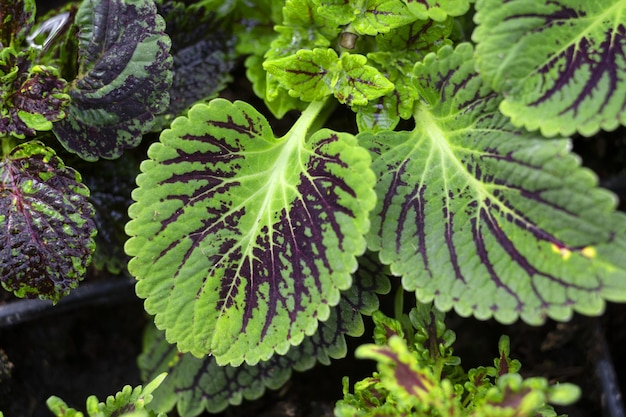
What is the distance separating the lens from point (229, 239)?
998 millimetres

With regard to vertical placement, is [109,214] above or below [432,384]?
below

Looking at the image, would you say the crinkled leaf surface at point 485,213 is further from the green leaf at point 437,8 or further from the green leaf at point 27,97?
the green leaf at point 27,97

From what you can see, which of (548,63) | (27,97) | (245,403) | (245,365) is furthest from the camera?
(245,403)

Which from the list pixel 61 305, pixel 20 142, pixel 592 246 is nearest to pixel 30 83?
pixel 20 142

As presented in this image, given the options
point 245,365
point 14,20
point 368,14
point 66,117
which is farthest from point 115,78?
point 245,365

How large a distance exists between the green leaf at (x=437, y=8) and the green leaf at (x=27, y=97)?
555 mm

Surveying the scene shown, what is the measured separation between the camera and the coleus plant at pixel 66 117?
100 centimetres

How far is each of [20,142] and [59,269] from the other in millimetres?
285

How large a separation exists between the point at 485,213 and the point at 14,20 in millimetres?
829

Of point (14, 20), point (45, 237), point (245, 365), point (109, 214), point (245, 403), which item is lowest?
point (245, 403)

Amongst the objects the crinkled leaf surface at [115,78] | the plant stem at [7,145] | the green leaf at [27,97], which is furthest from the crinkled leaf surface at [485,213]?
the plant stem at [7,145]

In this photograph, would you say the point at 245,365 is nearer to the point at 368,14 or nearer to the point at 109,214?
the point at 109,214

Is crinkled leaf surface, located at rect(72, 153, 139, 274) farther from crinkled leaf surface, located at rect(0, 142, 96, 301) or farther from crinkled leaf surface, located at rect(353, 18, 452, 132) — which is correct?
crinkled leaf surface, located at rect(353, 18, 452, 132)

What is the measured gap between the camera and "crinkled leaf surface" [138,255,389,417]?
109cm
